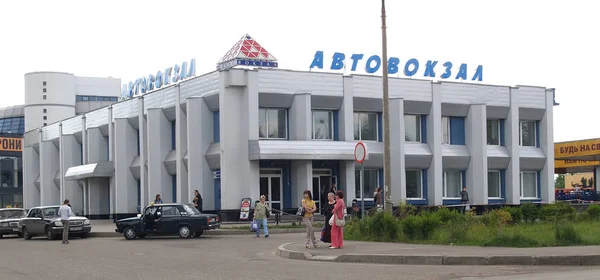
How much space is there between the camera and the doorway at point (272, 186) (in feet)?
139

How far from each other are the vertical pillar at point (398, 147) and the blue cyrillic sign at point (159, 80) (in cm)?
1155

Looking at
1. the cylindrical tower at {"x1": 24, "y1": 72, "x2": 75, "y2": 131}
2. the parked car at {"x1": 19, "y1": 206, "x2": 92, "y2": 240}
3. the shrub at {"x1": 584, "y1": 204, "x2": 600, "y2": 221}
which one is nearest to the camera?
the shrub at {"x1": 584, "y1": 204, "x2": 600, "y2": 221}

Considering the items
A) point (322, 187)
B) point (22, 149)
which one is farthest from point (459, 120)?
point (22, 149)

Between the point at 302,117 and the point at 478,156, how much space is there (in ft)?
40.2

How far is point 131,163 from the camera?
51188 mm

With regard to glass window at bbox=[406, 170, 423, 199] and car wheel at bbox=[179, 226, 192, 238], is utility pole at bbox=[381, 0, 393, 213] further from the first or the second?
glass window at bbox=[406, 170, 423, 199]

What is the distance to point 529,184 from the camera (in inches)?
1993

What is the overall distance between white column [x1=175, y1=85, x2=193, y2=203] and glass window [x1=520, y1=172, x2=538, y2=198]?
69.9 ft

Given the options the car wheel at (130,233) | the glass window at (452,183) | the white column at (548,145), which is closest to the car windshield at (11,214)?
the car wheel at (130,233)

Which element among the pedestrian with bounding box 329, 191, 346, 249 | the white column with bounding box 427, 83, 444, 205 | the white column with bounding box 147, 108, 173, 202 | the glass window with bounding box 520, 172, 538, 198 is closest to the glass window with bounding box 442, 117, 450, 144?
the white column with bounding box 427, 83, 444, 205

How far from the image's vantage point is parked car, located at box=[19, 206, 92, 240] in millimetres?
32531

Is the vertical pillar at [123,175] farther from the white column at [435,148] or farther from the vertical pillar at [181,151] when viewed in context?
the white column at [435,148]

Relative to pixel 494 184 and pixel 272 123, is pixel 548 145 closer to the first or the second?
pixel 494 184

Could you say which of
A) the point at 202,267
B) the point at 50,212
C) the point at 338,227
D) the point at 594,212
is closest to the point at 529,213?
the point at 594,212
